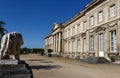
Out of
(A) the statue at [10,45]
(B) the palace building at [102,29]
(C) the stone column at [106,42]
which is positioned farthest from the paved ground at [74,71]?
(C) the stone column at [106,42]

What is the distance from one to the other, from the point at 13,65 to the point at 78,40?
29.1m

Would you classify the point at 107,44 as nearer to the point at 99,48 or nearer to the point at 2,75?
the point at 99,48

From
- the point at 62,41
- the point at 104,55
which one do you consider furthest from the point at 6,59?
the point at 62,41

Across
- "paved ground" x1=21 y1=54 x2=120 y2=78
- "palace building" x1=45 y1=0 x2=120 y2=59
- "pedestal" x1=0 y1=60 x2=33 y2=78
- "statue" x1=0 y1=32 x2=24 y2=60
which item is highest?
"palace building" x1=45 y1=0 x2=120 y2=59

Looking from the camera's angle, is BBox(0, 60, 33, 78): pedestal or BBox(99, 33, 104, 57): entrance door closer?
BBox(0, 60, 33, 78): pedestal

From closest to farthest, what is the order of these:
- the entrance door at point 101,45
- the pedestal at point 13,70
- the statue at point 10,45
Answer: the pedestal at point 13,70 → the statue at point 10,45 → the entrance door at point 101,45

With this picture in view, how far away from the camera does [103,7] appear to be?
2395cm

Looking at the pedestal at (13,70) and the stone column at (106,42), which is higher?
the stone column at (106,42)

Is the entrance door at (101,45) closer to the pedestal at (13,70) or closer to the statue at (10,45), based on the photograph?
the statue at (10,45)

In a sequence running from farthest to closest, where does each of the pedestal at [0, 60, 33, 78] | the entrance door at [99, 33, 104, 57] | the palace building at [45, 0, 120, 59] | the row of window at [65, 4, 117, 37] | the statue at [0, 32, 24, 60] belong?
the entrance door at [99, 33, 104, 57] < the row of window at [65, 4, 117, 37] < the palace building at [45, 0, 120, 59] < the statue at [0, 32, 24, 60] < the pedestal at [0, 60, 33, 78]

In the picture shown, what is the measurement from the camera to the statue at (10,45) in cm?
740

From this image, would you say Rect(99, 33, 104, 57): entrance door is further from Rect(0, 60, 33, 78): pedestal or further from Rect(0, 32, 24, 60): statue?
Rect(0, 60, 33, 78): pedestal

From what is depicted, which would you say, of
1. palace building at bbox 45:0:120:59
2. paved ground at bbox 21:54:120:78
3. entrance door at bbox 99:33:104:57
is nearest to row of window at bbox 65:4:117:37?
palace building at bbox 45:0:120:59

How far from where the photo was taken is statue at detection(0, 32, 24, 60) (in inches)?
291
